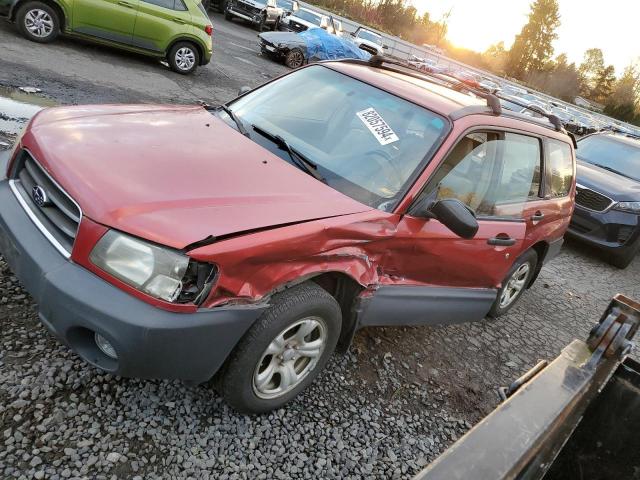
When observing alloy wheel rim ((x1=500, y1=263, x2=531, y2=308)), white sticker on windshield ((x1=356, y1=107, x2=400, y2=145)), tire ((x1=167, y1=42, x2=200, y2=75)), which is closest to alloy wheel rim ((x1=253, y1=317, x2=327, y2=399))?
white sticker on windshield ((x1=356, y1=107, x2=400, y2=145))

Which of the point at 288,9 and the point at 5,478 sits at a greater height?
the point at 288,9

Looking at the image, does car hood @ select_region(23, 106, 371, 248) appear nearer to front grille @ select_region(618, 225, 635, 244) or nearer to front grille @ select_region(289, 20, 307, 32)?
front grille @ select_region(618, 225, 635, 244)

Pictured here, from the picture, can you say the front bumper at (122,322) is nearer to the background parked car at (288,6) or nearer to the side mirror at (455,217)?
the side mirror at (455,217)

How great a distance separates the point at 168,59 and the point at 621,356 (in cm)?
974

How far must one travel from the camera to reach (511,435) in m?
1.43

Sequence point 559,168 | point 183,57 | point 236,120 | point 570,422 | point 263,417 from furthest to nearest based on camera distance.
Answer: point 183,57, point 559,168, point 236,120, point 263,417, point 570,422

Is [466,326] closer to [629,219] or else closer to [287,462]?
[287,462]

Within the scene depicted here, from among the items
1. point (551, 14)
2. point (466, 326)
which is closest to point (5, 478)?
point (466, 326)

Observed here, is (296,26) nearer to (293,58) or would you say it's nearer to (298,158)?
(293,58)

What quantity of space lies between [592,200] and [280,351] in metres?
6.60

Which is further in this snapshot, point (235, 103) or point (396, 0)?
point (396, 0)

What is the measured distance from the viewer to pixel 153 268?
6.97ft

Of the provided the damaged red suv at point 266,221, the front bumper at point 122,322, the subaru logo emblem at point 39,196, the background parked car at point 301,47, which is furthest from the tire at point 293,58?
the front bumper at point 122,322

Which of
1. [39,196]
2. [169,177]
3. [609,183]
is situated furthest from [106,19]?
[609,183]
